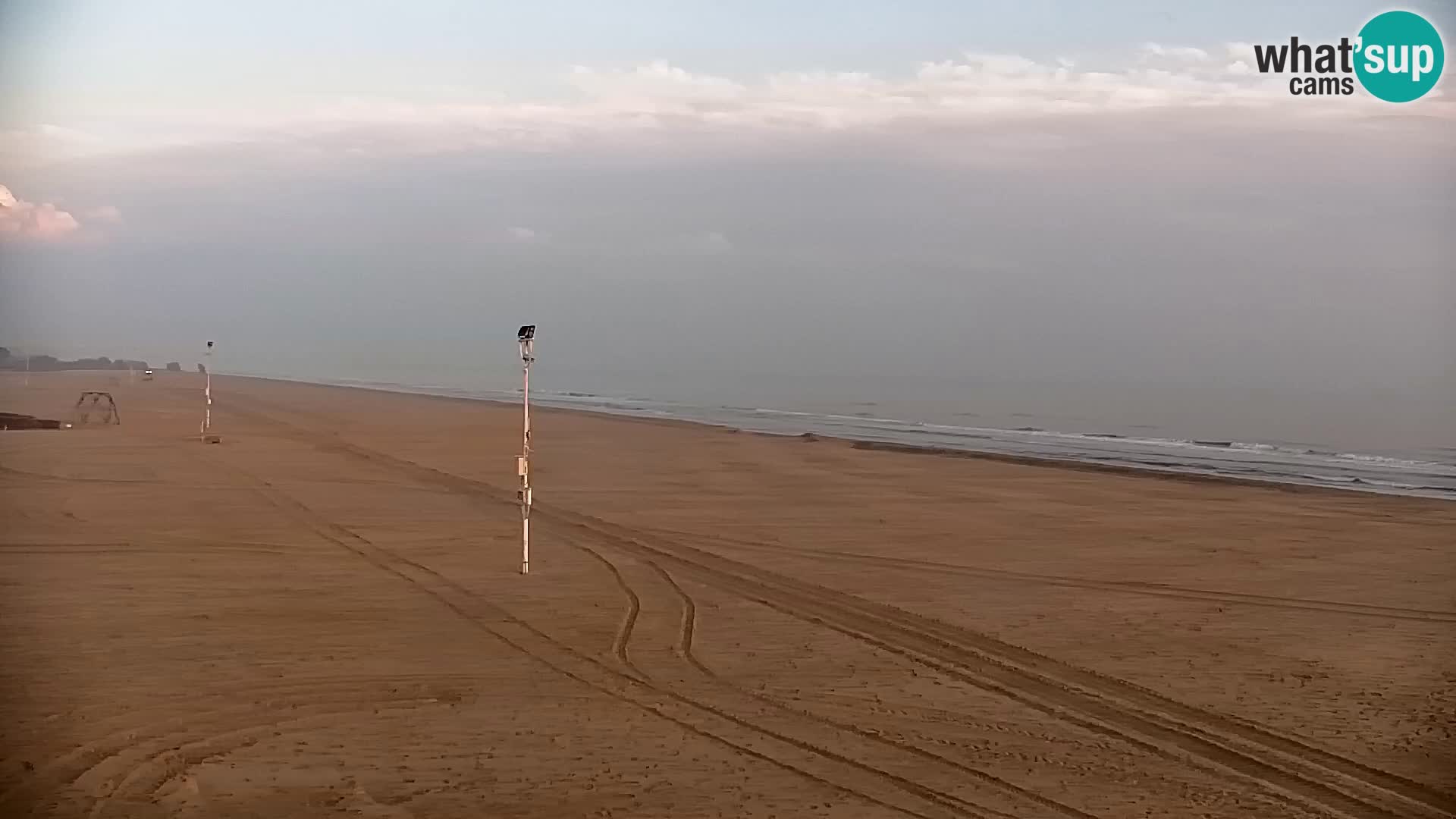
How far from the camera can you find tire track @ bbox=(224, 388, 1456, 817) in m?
8.84

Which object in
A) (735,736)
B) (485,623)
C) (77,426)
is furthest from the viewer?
(77,426)

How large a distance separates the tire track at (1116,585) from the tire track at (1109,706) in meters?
1.89

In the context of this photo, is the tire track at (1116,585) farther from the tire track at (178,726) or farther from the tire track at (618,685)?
the tire track at (178,726)

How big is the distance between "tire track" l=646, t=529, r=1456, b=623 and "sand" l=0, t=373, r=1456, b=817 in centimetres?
11

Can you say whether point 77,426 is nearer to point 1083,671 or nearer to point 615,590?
point 615,590

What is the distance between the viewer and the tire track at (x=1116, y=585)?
15.4m

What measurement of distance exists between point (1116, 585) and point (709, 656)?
725 centimetres

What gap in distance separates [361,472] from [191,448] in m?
7.52

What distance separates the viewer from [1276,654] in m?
13.0

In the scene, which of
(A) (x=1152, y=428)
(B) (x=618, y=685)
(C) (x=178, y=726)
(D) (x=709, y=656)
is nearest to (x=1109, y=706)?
(D) (x=709, y=656)

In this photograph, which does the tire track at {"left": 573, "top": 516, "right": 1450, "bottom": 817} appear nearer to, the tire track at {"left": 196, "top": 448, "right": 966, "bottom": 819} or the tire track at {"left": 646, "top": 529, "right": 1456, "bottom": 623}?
the tire track at {"left": 196, "top": 448, "right": 966, "bottom": 819}

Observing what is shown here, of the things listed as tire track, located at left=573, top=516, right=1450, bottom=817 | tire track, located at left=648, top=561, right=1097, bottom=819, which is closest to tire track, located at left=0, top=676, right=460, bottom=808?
tire track, located at left=648, top=561, right=1097, bottom=819

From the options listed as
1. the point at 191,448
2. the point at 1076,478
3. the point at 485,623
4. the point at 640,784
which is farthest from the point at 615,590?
the point at 191,448

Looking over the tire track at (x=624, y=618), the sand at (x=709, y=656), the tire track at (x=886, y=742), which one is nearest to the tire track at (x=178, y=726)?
the sand at (x=709, y=656)
